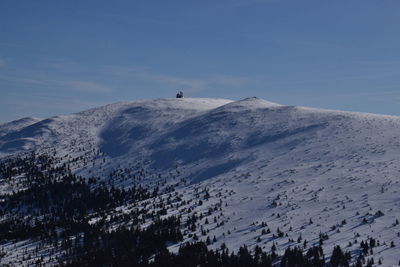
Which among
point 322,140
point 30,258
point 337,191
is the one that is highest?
point 322,140

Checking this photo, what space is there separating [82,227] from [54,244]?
20.3 feet

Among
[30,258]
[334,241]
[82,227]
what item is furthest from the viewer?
[82,227]

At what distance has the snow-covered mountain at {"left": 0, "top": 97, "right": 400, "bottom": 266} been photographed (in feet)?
184

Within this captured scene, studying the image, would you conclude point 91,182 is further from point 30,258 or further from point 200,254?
point 200,254

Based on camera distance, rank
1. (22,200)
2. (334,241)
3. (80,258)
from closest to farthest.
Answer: (334,241) < (80,258) < (22,200)

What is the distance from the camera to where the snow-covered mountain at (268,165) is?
2202 inches

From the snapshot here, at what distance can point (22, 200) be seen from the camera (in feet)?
418

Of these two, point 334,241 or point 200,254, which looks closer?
point 334,241

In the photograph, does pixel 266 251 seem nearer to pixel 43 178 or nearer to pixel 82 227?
pixel 82 227

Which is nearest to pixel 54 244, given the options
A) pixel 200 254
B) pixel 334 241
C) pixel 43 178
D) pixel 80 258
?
pixel 80 258

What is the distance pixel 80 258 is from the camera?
67750 mm

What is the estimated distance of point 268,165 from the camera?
3944 inches

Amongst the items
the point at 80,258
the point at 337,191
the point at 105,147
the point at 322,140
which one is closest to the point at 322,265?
the point at 337,191

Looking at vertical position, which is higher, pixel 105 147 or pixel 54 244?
pixel 105 147
